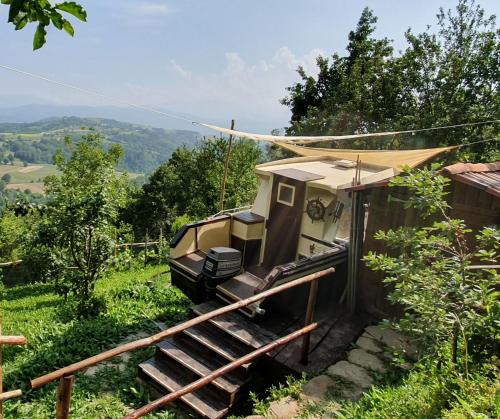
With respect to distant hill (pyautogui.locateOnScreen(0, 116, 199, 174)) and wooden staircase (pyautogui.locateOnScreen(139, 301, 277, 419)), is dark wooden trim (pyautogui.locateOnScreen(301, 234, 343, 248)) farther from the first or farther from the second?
distant hill (pyautogui.locateOnScreen(0, 116, 199, 174))

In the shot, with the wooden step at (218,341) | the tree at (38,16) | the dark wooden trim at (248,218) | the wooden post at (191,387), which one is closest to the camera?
the tree at (38,16)

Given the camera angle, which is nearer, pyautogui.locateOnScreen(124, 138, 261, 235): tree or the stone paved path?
the stone paved path

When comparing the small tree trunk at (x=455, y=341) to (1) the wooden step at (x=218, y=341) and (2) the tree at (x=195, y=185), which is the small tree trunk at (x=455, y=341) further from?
(2) the tree at (x=195, y=185)

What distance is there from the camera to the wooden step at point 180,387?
14.0ft

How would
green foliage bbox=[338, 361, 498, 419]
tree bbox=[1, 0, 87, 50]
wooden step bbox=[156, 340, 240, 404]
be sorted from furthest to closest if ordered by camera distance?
wooden step bbox=[156, 340, 240, 404]
green foliage bbox=[338, 361, 498, 419]
tree bbox=[1, 0, 87, 50]

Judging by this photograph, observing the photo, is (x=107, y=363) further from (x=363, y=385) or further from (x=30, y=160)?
(x=30, y=160)

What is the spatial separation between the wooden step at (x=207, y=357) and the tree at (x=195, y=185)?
42.2 feet

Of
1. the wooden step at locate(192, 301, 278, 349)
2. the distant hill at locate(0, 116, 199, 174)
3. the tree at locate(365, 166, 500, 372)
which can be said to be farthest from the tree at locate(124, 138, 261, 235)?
the distant hill at locate(0, 116, 199, 174)

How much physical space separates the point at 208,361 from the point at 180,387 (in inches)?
17.2

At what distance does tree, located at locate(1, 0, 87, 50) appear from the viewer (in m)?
1.52

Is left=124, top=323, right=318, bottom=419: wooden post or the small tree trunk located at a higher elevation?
the small tree trunk

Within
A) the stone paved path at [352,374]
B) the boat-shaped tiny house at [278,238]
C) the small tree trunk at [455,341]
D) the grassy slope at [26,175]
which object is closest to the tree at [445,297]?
the small tree trunk at [455,341]

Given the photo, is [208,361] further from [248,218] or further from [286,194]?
[286,194]

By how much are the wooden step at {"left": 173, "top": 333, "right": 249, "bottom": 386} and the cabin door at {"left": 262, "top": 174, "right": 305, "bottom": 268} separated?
2177mm
